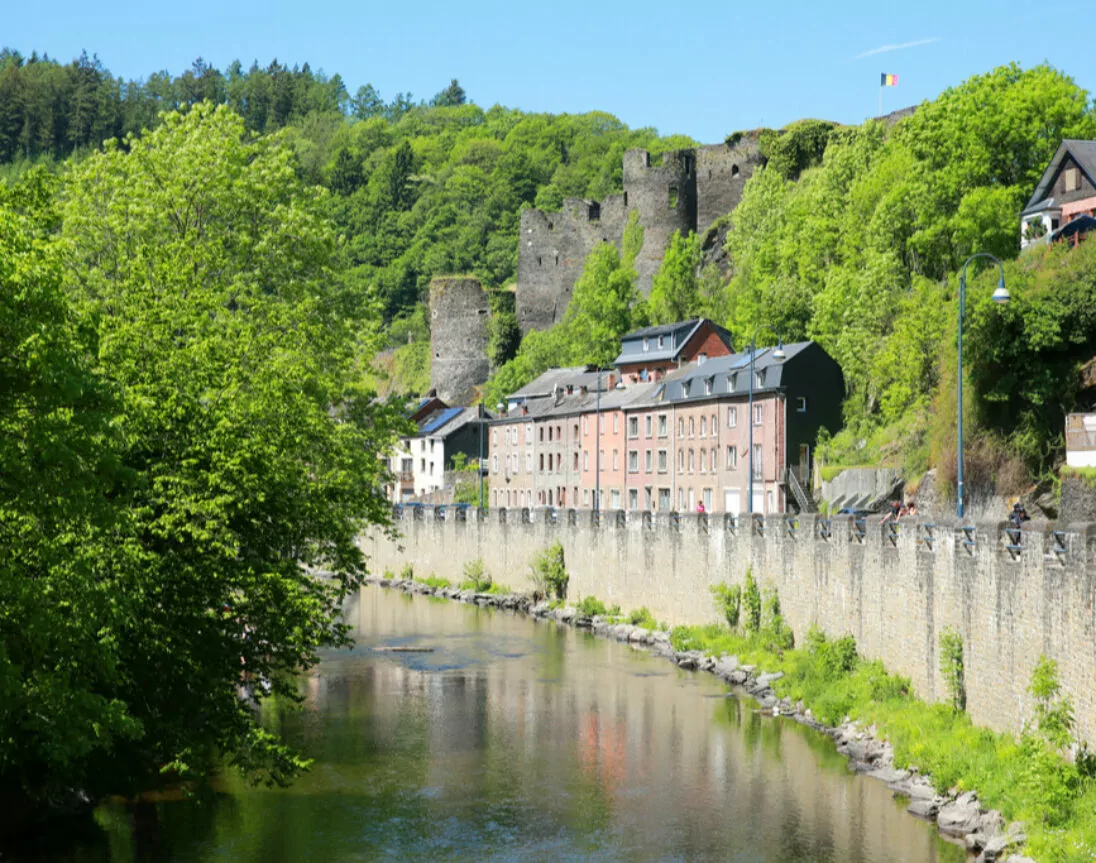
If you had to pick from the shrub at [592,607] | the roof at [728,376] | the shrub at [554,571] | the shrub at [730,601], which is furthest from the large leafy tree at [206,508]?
the roof at [728,376]

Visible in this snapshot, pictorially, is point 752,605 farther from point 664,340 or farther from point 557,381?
point 557,381

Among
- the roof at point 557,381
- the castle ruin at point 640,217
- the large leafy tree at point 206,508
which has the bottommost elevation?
the large leafy tree at point 206,508

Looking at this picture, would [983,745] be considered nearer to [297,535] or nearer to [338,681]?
[297,535]

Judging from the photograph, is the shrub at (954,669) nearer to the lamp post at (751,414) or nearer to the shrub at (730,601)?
the shrub at (730,601)

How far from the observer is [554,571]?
190 feet

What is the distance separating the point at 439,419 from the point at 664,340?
82.1 ft

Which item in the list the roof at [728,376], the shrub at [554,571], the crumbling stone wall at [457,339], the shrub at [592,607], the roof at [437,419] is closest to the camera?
the shrub at [592,607]

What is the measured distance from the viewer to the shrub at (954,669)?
89.8 feet

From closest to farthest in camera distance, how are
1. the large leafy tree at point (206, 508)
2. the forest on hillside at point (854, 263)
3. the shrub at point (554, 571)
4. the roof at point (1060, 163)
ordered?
the large leafy tree at point (206, 508) → the forest on hillside at point (854, 263) → the roof at point (1060, 163) → the shrub at point (554, 571)

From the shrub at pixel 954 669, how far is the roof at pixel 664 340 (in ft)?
192

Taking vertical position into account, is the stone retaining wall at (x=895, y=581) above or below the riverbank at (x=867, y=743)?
above

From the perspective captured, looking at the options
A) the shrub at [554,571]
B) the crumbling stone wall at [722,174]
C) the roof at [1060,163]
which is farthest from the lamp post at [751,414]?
the crumbling stone wall at [722,174]

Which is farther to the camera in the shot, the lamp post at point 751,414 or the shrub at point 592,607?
the shrub at point 592,607

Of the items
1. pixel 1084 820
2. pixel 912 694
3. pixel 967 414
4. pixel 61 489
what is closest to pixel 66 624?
pixel 61 489
